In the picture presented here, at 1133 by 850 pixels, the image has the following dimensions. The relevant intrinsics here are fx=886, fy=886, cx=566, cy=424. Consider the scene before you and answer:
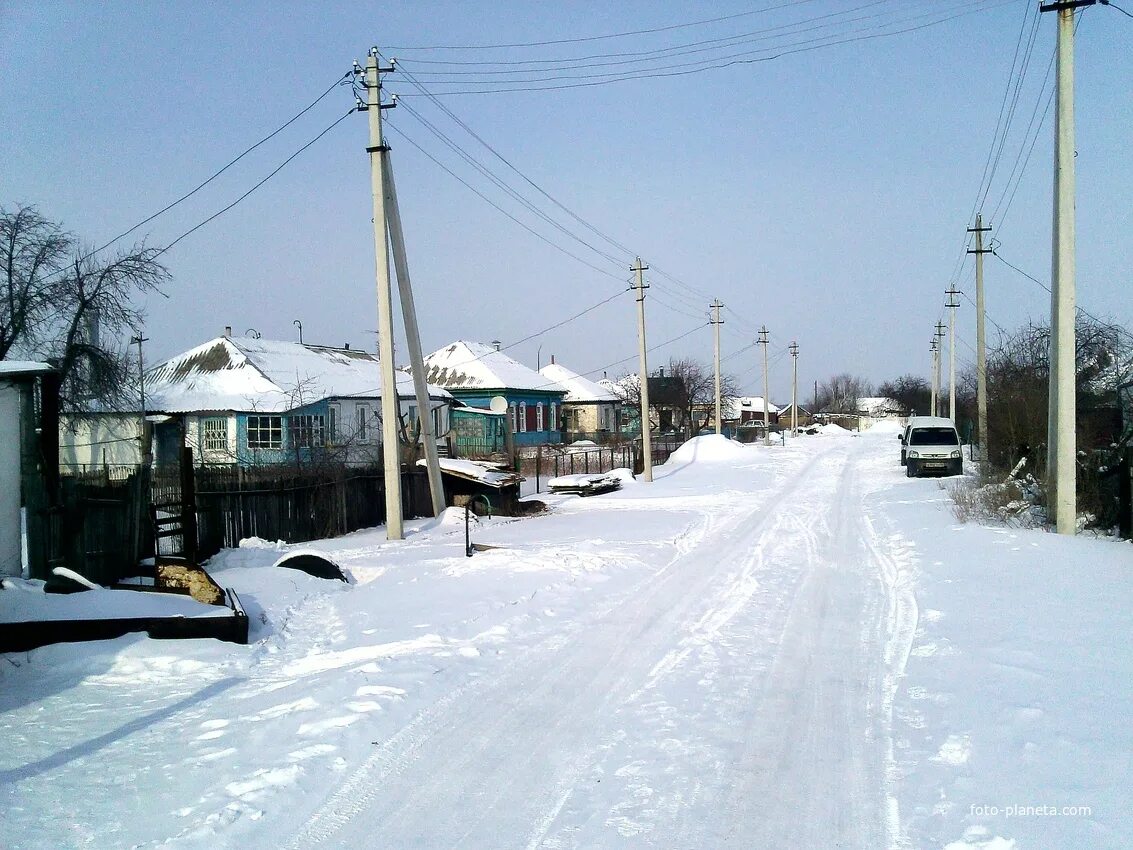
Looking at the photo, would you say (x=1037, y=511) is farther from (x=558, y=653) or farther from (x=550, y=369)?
(x=550, y=369)

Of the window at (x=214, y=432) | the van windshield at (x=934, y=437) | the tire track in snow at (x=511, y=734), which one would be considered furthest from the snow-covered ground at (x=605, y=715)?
the window at (x=214, y=432)

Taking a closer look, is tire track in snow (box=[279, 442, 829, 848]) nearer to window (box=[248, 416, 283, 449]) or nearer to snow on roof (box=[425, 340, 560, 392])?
window (box=[248, 416, 283, 449])

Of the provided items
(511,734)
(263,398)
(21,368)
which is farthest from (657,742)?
(263,398)

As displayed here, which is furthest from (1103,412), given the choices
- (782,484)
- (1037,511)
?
(782,484)

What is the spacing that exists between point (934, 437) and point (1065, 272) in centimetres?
1870

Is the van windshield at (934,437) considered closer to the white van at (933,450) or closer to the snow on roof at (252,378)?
the white van at (933,450)

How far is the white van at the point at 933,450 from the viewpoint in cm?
3092

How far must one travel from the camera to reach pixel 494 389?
178 feet

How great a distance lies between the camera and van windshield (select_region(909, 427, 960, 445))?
3155 centimetres

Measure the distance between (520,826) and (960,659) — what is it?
4591 mm

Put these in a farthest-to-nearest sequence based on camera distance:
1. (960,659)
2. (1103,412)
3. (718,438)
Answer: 1. (718,438)
2. (1103,412)
3. (960,659)

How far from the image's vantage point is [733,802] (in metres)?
4.95

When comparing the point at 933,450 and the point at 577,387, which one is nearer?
the point at 933,450

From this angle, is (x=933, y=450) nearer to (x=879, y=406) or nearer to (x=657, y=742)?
(x=657, y=742)
